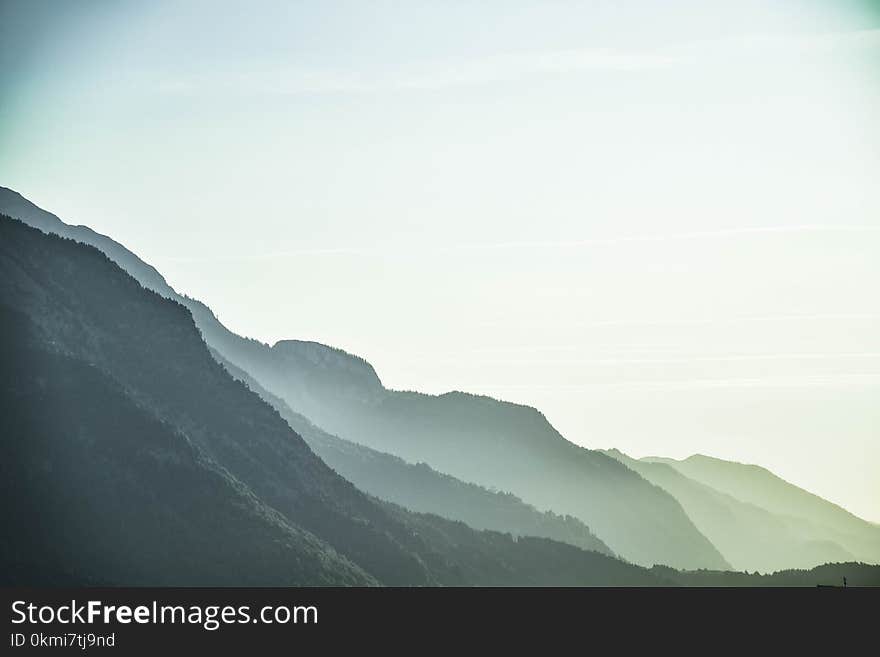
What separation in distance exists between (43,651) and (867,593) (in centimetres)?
6071

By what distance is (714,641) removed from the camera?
74.6 metres

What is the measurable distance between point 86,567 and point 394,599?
144184 millimetres

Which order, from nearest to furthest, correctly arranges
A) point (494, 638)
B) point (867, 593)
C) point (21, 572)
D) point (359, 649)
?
1. point (359, 649)
2. point (494, 638)
3. point (867, 593)
4. point (21, 572)

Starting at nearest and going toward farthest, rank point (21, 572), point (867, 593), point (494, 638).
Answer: point (494, 638), point (867, 593), point (21, 572)

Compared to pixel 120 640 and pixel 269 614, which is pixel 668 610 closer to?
pixel 269 614

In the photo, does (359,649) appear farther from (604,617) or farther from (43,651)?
(43,651)

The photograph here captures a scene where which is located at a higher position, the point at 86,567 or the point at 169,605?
the point at 86,567

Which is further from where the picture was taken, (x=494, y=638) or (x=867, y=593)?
(x=867, y=593)

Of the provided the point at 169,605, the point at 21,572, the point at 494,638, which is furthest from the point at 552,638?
the point at 21,572

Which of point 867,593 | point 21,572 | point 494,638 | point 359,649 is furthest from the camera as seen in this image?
point 21,572

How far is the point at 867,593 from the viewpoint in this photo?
81.2 metres

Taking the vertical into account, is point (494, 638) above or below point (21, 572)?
below

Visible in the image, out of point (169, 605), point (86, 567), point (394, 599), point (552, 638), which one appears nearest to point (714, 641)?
point (552, 638)

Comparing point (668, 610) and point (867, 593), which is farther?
point (867, 593)
